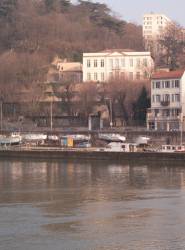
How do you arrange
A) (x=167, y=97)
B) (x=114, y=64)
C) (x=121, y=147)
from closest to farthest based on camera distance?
(x=121, y=147), (x=167, y=97), (x=114, y=64)

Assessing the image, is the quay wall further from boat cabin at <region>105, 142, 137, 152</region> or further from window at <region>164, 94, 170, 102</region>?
window at <region>164, 94, 170, 102</region>

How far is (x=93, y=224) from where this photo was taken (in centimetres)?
2331

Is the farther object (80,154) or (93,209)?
(80,154)

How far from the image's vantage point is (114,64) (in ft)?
242

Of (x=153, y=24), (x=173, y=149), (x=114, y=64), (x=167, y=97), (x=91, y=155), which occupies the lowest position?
(x=91, y=155)

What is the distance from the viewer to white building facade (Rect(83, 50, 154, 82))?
73375 millimetres

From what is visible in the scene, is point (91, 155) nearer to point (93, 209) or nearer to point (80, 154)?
point (80, 154)

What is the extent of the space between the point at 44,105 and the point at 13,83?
4978 millimetres

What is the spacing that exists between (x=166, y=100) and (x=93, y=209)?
3340cm

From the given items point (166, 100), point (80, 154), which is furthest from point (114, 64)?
point (80, 154)

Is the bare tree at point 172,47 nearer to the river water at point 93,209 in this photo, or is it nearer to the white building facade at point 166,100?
the white building facade at point 166,100

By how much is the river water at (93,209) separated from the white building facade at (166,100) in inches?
718

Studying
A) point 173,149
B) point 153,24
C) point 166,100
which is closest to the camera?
point 173,149

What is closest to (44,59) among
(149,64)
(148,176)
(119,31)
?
(149,64)
